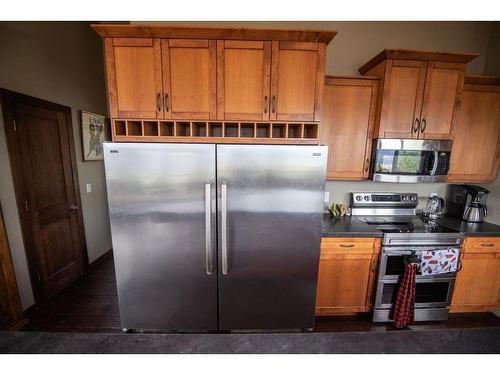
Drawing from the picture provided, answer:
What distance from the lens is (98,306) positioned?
6.95 feet

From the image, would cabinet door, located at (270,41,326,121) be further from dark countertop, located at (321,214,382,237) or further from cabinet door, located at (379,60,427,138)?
dark countertop, located at (321,214,382,237)

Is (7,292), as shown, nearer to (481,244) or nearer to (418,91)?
(418,91)

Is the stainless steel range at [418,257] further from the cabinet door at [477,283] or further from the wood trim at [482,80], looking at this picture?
the wood trim at [482,80]

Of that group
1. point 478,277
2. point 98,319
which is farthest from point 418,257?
point 98,319

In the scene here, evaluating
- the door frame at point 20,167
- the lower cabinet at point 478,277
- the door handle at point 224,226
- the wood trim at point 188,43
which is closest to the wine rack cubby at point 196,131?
the door handle at point 224,226

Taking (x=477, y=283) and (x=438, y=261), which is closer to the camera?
(x=438, y=261)

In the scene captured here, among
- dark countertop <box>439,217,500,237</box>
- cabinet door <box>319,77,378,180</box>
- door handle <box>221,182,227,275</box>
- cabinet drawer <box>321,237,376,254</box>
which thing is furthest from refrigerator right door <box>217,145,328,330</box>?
dark countertop <box>439,217,500,237</box>

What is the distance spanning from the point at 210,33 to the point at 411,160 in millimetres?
1973

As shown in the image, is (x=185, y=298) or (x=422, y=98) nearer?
(x=185, y=298)

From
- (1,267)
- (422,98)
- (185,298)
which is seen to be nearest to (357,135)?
(422,98)

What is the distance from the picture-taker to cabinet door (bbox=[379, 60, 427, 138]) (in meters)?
1.78

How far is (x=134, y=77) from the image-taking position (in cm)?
150
